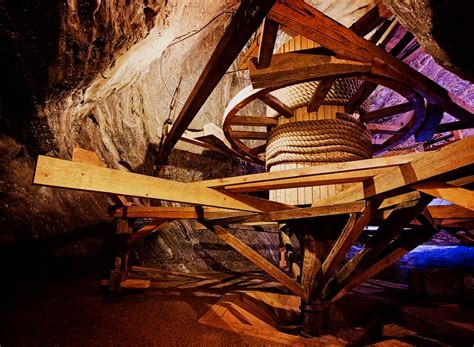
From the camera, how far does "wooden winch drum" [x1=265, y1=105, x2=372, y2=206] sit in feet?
10.6

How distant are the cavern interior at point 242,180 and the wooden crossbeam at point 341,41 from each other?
0.05 feet

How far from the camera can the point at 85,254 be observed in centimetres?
473

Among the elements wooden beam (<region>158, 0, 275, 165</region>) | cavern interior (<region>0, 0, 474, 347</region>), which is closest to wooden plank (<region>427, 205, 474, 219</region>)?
cavern interior (<region>0, 0, 474, 347</region>)

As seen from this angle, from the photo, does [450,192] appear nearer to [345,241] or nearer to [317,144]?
[345,241]

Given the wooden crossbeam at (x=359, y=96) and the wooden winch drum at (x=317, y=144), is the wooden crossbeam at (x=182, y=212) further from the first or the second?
the wooden crossbeam at (x=359, y=96)

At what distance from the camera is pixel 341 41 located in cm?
226

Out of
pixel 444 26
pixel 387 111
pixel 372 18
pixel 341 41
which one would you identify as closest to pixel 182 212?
pixel 341 41

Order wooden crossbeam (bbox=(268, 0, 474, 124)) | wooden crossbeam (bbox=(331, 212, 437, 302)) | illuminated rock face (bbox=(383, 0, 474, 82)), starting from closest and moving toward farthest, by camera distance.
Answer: illuminated rock face (bbox=(383, 0, 474, 82)) < wooden crossbeam (bbox=(268, 0, 474, 124)) < wooden crossbeam (bbox=(331, 212, 437, 302))

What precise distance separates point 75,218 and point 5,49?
3.30 m

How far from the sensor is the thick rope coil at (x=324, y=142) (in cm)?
324

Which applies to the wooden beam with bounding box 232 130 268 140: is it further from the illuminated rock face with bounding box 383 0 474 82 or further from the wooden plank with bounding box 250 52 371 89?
the illuminated rock face with bounding box 383 0 474 82

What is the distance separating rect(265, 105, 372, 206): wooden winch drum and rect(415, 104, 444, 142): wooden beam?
0.86 metres

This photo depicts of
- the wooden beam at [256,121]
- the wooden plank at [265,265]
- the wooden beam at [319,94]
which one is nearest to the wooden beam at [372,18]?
the wooden beam at [319,94]

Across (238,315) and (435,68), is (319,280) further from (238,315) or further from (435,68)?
(435,68)
